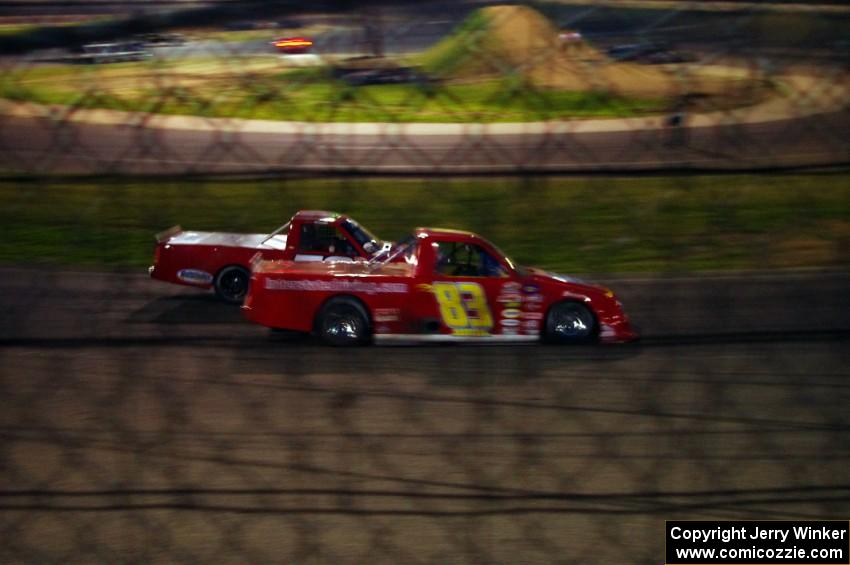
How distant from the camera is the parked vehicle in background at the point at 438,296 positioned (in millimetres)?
5988

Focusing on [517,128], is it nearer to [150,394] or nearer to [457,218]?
[457,218]

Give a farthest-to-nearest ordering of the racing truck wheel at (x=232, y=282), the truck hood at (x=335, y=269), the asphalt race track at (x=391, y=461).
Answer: the racing truck wheel at (x=232, y=282) < the truck hood at (x=335, y=269) < the asphalt race track at (x=391, y=461)

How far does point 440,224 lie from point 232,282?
6.43 m

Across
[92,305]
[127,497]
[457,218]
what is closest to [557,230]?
[457,218]

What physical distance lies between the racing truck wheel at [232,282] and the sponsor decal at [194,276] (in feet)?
0.24

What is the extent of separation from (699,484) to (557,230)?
49cm

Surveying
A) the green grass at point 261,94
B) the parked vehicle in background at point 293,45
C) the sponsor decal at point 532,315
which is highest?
the parked vehicle in background at point 293,45

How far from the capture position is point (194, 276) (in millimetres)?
7910

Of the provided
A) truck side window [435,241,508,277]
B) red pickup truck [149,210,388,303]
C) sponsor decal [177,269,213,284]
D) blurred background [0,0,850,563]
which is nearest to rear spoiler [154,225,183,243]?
blurred background [0,0,850,563]

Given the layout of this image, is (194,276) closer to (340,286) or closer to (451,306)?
(340,286)

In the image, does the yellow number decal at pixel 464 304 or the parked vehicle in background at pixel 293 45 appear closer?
the parked vehicle in background at pixel 293 45

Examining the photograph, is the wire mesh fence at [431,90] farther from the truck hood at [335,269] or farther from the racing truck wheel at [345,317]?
the truck hood at [335,269]

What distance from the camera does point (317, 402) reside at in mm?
1795

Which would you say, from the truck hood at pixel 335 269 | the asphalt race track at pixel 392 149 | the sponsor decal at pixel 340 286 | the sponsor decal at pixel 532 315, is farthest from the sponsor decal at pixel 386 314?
the asphalt race track at pixel 392 149
